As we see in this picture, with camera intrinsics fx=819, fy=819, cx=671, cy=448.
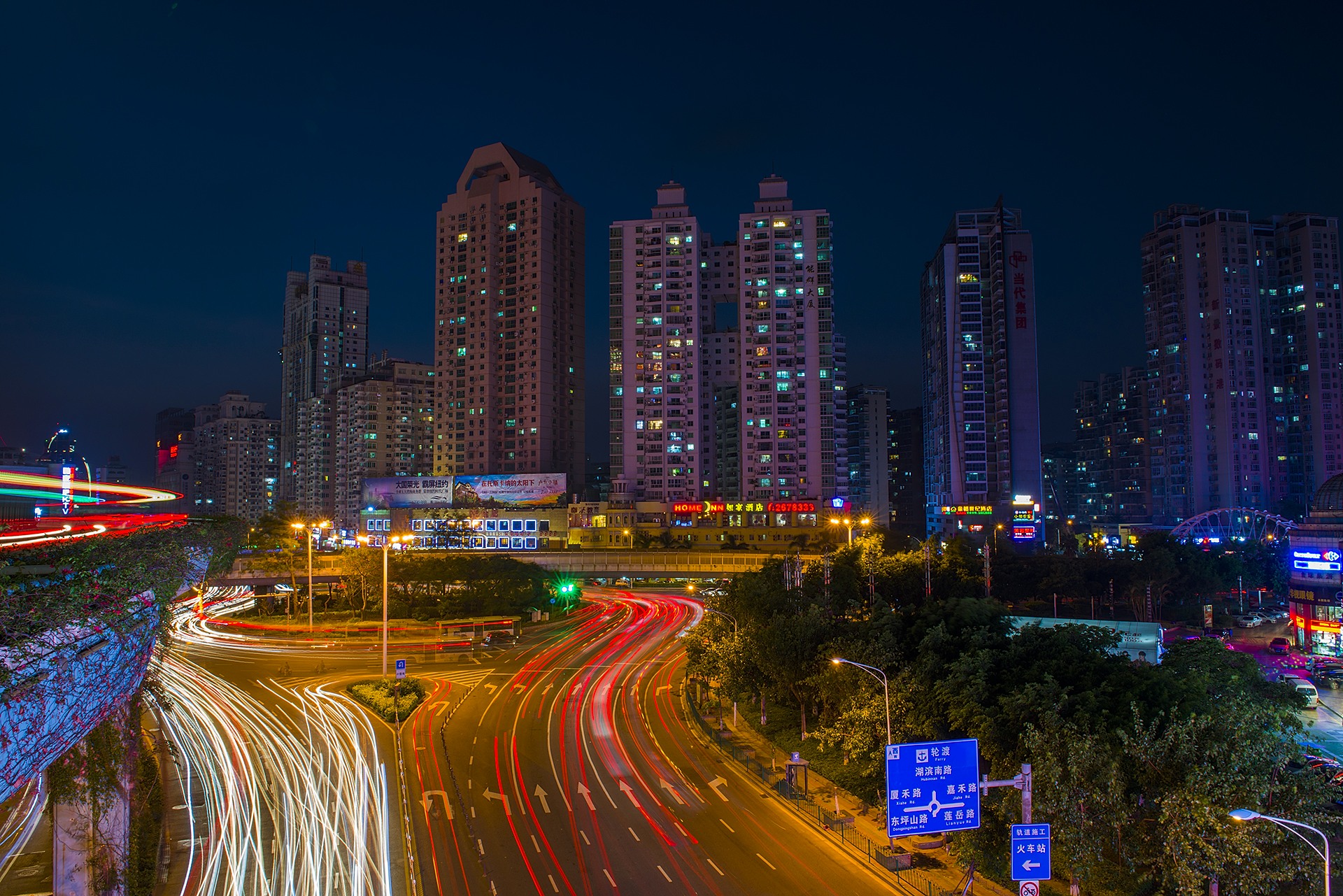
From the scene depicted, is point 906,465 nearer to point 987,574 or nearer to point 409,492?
point 409,492

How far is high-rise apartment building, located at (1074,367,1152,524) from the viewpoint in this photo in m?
137

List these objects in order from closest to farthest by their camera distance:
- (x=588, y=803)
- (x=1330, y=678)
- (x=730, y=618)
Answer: (x=588, y=803)
(x=730, y=618)
(x=1330, y=678)

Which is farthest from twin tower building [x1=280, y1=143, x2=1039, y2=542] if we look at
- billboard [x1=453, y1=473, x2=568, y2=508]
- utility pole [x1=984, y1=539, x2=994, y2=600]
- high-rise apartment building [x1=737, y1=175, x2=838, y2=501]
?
utility pole [x1=984, y1=539, x2=994, y2=600]

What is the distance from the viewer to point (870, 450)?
162750 mm

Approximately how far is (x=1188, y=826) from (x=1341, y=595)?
47.8 meters

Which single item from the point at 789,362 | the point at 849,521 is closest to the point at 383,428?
the point at 789,362

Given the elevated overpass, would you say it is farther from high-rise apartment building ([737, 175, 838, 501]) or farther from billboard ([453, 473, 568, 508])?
high-rise apartment building ([737, 175, 838, 501])

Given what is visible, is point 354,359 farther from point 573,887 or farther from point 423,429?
point 573,887

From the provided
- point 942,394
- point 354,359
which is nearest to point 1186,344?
point 942,394

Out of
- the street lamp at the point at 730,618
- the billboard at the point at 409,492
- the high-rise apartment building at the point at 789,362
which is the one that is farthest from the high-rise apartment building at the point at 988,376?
the street lamp at the point at 730,618

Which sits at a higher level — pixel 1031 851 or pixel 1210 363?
pixel 1210 363

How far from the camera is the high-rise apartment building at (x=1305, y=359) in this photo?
113m

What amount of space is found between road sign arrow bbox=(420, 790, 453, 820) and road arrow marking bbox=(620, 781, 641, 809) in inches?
216

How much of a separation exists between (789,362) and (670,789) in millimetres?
82477
